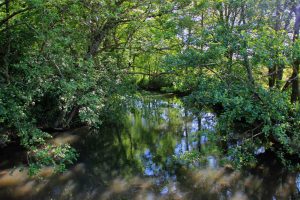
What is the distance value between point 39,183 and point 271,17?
34.1ft

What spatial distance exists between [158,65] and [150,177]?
439 centimetres

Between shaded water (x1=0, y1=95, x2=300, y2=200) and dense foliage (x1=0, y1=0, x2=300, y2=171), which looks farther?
shaded water (x1=0, y1=95, x2=300, y2=200)

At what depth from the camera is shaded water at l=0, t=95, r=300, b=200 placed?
389 inches

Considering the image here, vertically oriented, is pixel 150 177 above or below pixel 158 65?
below

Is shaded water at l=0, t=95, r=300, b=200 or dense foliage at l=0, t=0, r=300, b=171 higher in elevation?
dense foliage at l=0, t=0, r=300, b=171

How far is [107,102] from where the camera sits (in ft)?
50.0

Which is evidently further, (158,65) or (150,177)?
(158,65)

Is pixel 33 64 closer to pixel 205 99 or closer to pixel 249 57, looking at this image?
pixel 205 99

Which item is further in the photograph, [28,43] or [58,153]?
[28,43]

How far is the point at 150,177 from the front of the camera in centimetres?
1141

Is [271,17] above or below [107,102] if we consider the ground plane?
above

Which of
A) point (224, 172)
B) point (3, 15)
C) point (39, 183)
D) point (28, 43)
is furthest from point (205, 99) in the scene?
point (3, 15)

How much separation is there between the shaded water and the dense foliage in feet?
2.63

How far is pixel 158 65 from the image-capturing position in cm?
1238
